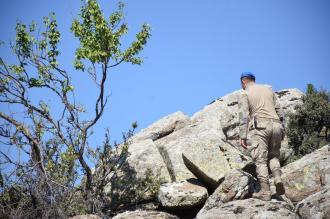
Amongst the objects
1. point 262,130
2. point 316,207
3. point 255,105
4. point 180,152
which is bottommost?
point 316,207

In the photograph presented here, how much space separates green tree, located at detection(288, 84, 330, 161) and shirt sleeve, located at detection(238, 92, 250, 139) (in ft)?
44.0

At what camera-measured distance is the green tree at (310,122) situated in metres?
24.9

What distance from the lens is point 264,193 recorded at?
11031mm

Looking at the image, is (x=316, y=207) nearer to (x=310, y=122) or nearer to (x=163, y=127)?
(x=163, y=127)

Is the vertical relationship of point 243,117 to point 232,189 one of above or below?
above

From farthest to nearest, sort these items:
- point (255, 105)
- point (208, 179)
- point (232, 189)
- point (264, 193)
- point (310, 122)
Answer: point (310, 122), point (208, 179), point (232, 189), point (255, 105), point (264, 193)

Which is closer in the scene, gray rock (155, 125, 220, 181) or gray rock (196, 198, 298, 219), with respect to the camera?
gray rock (196, 198, 298, 219)

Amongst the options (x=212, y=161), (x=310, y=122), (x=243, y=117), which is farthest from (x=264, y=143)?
(x=310, y=122)

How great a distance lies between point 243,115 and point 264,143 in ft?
3.33

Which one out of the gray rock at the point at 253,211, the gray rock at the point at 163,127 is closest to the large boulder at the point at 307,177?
the gray rock at the point at 253,211

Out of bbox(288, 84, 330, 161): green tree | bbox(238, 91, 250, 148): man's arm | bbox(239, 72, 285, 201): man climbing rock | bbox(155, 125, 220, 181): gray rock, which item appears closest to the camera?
bbox(239, 72, 285, 201): man climbing rock

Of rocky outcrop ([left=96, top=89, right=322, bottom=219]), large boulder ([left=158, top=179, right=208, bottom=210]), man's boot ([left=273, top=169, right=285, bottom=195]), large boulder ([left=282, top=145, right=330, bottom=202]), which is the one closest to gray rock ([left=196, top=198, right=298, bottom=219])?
rocky outcrop ([left=96, top=89, right=322, bottom=219])

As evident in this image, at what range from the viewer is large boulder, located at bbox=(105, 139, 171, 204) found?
15633 millimetres

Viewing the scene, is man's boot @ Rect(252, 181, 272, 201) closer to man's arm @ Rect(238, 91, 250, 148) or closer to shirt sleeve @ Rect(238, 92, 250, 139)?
man's arm @ Rect(238, 91, 250, 148)
